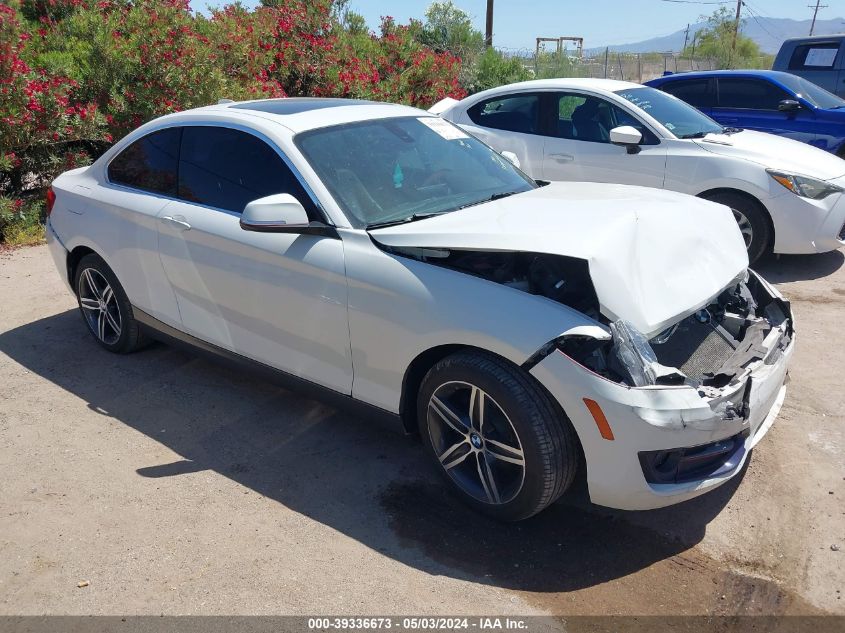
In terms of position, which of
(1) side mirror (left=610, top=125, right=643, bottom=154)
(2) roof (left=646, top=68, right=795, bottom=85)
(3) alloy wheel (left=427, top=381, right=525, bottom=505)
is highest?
(2) roof (left=646, top=68, right=795, bottom=85)

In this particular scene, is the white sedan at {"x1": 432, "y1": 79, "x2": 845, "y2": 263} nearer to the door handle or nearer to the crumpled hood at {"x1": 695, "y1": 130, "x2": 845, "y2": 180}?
the crumpled hood at {"x1": 695, "y1": 130, "x2": 845, "y2": 180}

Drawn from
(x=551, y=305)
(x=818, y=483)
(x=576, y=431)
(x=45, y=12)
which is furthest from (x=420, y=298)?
(x=45, y=12)

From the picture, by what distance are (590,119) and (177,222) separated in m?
4.70

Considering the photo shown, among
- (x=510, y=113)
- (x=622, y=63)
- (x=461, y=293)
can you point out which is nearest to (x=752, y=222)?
(x=510, y=113)

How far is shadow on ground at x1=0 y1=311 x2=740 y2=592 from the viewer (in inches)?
126

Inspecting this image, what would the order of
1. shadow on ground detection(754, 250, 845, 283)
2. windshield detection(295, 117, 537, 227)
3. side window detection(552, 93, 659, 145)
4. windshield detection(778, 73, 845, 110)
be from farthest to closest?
windshield detection(778, 73, 845, 110)
side window detection(552, 93, 659, 145)
shadow on ground detection(754, 250, 845, 283)
windshield detection(295, 117, 537, 227)

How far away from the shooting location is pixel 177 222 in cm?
427

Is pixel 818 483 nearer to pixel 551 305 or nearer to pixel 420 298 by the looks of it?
pixel 551 305

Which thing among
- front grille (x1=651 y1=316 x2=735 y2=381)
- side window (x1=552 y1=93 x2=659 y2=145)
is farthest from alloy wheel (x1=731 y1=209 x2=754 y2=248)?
front grille (x1=651 y1=316 x2=735 y2=381)

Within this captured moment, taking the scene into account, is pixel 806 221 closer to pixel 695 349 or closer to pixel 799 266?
pixel 799 266

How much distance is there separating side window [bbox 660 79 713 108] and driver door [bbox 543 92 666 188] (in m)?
3.31

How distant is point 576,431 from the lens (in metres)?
2.98

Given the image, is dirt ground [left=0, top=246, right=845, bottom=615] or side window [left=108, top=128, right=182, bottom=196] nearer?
dirt ground [left=0, top=246, right=845, bottom=615]

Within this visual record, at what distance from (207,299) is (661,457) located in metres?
2.61
